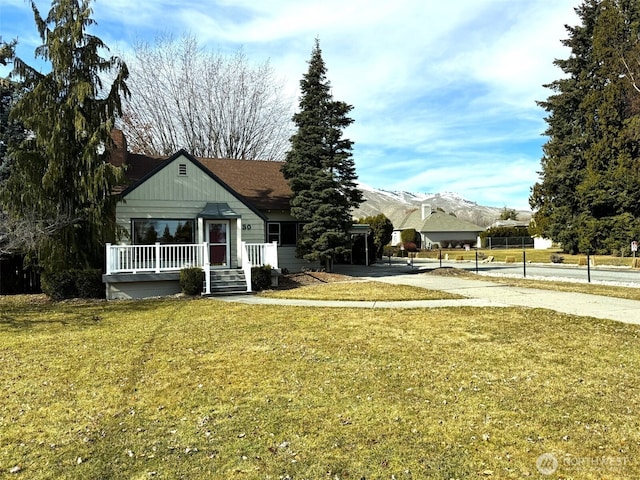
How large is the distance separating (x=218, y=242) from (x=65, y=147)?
5854 mm

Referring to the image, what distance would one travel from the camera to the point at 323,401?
445 cm

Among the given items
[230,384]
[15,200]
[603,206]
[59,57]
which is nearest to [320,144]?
[59,57]

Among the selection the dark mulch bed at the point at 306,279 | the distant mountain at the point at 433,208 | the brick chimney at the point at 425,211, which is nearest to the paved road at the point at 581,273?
the dark mulch bed at the point at 306,279

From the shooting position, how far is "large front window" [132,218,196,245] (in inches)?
611

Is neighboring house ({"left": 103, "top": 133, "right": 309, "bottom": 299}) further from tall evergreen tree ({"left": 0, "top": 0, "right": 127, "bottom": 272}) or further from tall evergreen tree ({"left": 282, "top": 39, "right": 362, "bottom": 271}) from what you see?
tall evergreen tree ({"left": 282, "top": 39, "right": 362, "bottom": 271})

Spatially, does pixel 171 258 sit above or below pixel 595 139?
below

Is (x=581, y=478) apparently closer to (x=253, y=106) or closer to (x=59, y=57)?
(x=59, y=57)

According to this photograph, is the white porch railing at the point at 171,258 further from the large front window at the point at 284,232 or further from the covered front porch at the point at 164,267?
the large front window at the point at 284,232

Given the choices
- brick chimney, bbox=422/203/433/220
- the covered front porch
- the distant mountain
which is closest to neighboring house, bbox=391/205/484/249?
brick chimney, bbox=422/203/433/220

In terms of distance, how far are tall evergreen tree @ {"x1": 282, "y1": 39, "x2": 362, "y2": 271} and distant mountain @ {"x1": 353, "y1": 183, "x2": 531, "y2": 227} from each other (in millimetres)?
44366

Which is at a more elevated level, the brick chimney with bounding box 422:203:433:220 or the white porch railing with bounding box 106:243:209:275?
the brick chimney with bounding box 422:203:433:220

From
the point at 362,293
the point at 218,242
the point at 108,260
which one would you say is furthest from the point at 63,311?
the point at 362,293

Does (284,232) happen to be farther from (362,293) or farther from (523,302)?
(523,302)

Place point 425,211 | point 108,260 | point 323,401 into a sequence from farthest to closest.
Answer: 1. point 425,211
2. point 108,260
3. point 323,401
